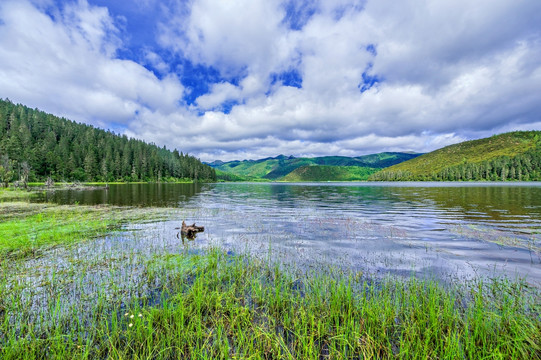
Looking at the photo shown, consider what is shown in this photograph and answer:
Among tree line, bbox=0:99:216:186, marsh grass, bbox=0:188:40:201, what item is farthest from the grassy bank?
tree line, bbox=0:99:216:186

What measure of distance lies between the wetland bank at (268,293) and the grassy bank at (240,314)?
6cm

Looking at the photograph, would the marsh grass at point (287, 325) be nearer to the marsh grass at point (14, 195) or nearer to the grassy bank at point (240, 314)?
the grassy bank at point (240, 314)

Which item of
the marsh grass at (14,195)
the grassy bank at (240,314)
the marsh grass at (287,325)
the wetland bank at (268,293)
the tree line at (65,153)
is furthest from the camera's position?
the tree line at (65,153)

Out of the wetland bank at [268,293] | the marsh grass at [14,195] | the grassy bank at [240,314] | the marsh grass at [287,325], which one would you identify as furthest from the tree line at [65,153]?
the marsh grass at [287,325]

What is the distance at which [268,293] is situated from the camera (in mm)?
9055

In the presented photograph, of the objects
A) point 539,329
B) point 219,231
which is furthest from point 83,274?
point 539,329

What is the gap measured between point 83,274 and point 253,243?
34.4ft

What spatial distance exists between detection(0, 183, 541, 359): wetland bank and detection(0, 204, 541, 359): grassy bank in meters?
0.06

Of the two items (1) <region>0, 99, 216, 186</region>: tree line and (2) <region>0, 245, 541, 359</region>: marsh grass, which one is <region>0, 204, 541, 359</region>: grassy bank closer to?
(2) <region>0, 245, 541, 359</region>: marsh grass

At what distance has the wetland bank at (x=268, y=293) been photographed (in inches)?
238

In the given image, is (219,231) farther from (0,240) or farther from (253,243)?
(0,240)

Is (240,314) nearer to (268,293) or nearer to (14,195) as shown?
(268,293)

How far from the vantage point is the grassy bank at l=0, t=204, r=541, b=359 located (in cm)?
583

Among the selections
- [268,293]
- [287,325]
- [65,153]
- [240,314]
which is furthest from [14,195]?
[65,153]
